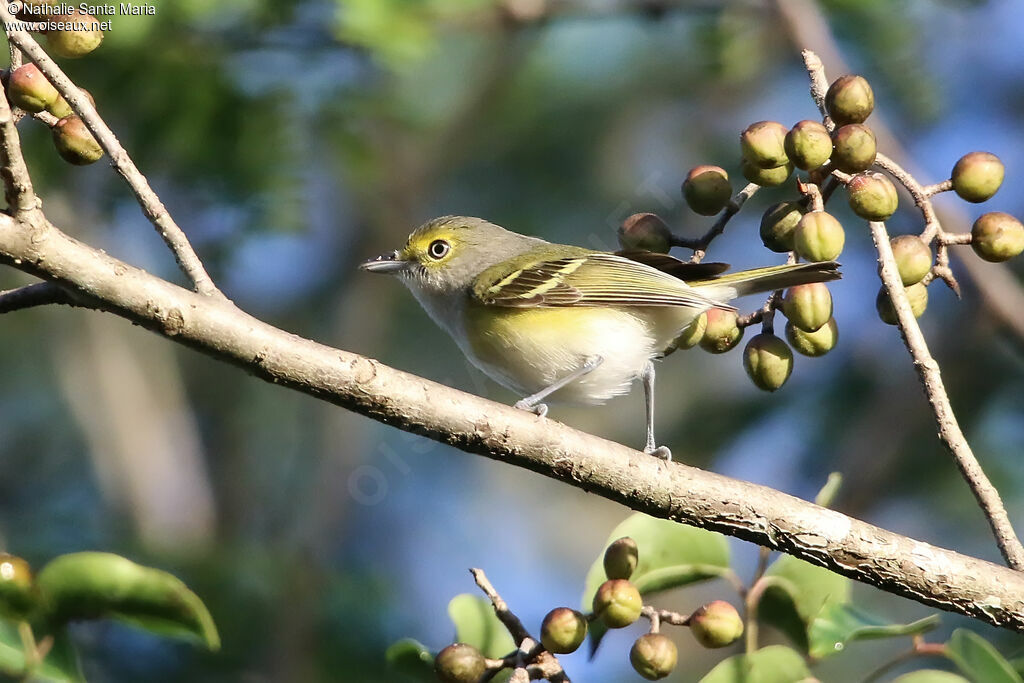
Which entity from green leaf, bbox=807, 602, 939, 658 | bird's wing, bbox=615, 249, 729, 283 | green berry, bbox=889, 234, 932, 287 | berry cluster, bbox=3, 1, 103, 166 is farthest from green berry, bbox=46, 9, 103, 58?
green leaf, bbox=807, 602, 939, 658

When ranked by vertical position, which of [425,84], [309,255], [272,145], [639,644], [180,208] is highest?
[425,84]

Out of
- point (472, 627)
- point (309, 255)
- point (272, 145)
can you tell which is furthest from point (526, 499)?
point (472, 627)

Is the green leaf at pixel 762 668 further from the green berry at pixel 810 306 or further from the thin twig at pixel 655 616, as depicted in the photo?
the green berry at pixel 810 306

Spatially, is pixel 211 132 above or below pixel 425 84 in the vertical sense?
below

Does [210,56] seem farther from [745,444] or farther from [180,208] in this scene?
[745,444]

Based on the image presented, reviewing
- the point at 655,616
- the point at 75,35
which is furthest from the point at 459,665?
the point at 75,35

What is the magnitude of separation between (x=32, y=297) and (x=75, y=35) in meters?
0.55

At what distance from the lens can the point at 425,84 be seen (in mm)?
6770

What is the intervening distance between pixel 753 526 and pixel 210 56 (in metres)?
3.17

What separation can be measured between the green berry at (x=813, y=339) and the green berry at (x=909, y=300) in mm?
121

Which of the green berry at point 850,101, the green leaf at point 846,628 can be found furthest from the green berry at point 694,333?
the green leaf at point 846,628

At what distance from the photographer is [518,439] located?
6.83 ft

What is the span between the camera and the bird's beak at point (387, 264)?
4391 mm

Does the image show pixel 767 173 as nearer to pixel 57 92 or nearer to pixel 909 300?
pixel 909 300
